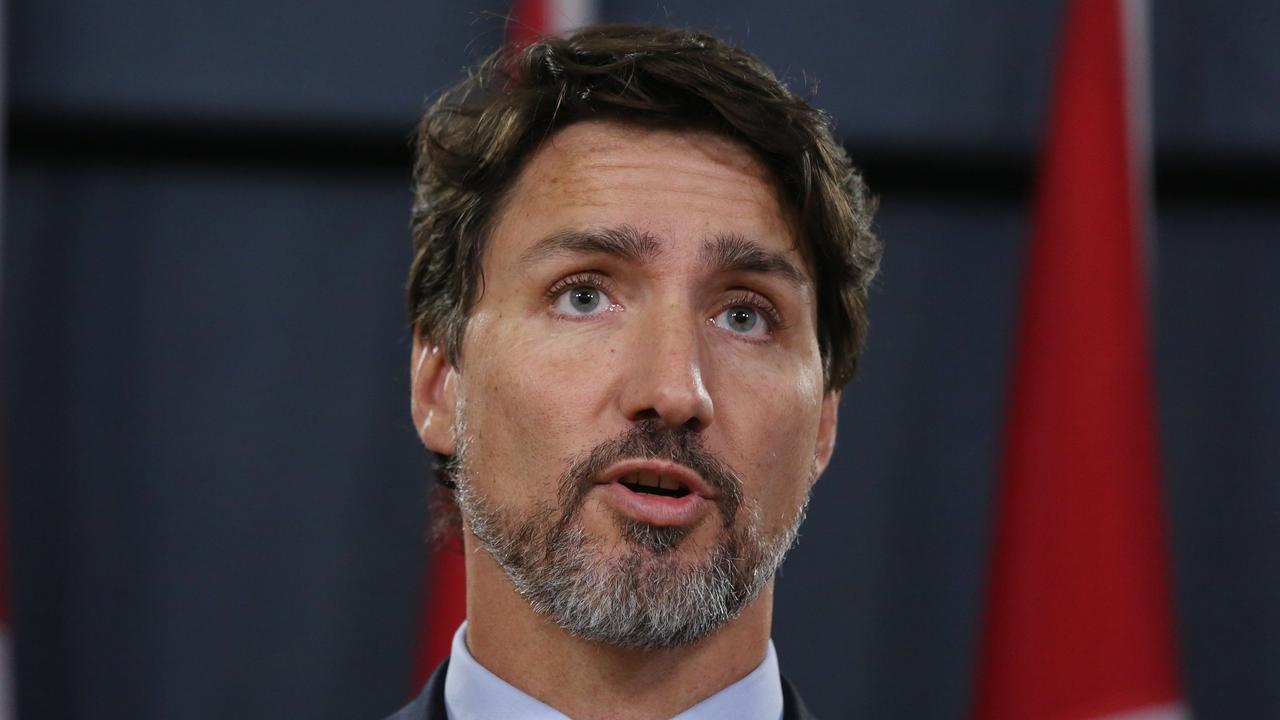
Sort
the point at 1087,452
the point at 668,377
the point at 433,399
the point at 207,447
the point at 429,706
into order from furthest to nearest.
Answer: the point at 207,447
the point at 1087,452
the point at 433,399
the point at 429,706
the point at 668,377

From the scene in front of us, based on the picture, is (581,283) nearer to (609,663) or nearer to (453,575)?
(609,663)

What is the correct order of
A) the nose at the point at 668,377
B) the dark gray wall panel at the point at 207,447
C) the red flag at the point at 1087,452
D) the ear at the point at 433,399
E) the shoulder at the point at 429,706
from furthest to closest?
1. the dark gray wall panel at the point at 207,447
2. the red flag at the point at 1087,452
3. the ear at the point at 433,399
4. the shoulder at the point at 429,706
5. the nose at the point at 668,377

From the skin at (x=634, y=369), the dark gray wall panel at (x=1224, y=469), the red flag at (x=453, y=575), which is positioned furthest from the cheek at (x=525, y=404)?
the dark gray wall panel at (x=1224, y=469)

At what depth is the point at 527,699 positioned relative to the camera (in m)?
0.97

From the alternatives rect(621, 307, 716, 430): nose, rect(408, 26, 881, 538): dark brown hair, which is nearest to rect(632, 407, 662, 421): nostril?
rect(621, 307, 716, 430): nose

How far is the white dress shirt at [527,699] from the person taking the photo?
966mm

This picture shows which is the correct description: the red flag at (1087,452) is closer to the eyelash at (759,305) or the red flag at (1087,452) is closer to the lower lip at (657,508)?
the eyelash at (759,305)

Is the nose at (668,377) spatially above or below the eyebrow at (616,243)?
below

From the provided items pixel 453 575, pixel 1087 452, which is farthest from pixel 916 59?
pixel 453 575

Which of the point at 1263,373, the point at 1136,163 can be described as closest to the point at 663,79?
the point at 1136,163

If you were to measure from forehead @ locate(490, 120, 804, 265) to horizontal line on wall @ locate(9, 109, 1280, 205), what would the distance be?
82 centimetres

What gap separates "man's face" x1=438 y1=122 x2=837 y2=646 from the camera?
92 centimetres

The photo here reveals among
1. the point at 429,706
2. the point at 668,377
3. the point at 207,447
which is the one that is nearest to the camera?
the point at 668,377

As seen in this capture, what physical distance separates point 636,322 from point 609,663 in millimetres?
223
